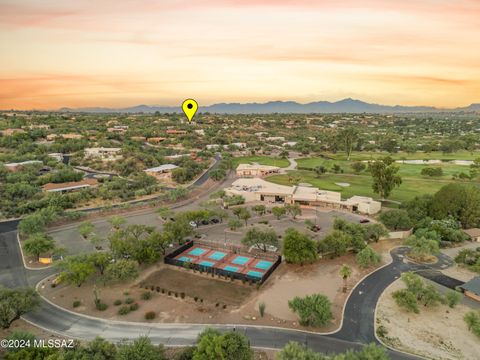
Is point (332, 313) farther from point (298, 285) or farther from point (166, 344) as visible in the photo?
point (166, 344)

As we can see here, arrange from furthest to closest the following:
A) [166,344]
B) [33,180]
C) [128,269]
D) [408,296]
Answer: [33,180], [128,269], [408,296], [166,344]

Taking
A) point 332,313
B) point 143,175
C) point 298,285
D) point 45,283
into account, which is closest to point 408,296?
point 332,313

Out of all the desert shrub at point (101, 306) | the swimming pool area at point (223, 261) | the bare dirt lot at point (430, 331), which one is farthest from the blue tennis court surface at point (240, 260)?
the bare dirt lot at point (430, 331)

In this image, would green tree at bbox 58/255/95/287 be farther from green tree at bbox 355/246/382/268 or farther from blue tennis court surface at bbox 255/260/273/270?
green tree at bbox 355/246/382/268

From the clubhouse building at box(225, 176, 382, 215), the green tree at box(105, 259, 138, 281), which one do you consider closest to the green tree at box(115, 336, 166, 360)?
the green tree at box(105, 259, 138, 281)

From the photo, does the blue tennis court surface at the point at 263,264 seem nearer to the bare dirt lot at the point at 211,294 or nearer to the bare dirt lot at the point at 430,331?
the bare dirt lot at the point at 211,294

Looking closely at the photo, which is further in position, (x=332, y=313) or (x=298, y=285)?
(x=298, y=285)

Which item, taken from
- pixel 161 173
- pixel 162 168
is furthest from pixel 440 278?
pixel 162 168

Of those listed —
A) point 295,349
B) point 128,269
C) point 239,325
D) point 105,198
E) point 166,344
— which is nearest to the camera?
point 295,349
